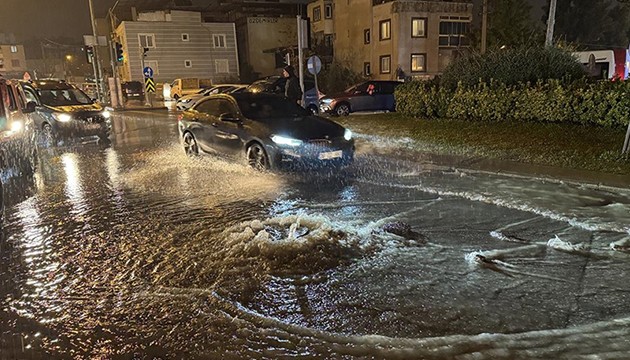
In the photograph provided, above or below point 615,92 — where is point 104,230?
below

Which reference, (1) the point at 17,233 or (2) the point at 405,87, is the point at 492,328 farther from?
(2) the point at 405,87

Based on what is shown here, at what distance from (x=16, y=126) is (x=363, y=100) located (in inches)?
541

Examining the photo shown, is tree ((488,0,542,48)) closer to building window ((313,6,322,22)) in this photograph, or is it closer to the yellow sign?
building window ((313,6,322,22))

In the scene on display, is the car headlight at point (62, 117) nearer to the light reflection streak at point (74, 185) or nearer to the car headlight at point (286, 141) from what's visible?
the light reflection streak at point (74, 185)

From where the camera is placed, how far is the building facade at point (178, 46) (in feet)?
146

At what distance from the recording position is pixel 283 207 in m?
6.80

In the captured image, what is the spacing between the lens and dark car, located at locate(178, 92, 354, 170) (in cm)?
853

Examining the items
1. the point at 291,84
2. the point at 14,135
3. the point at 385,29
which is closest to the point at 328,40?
the point at 385,29

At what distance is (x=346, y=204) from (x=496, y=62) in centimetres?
822

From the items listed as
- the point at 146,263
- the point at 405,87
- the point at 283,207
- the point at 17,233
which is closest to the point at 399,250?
the point at 283,207

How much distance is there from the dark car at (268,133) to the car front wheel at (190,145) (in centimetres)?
15

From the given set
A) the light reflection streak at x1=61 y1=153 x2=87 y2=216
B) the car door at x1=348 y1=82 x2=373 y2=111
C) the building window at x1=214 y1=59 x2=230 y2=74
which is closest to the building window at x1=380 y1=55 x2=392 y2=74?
the car door at x1=348 y1=82 x2=373 y2=111

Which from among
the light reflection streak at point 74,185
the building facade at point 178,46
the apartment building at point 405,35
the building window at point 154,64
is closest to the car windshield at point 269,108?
the light reflection streak at point 74,185

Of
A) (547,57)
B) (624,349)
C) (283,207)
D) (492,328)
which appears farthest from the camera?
(547,57)
